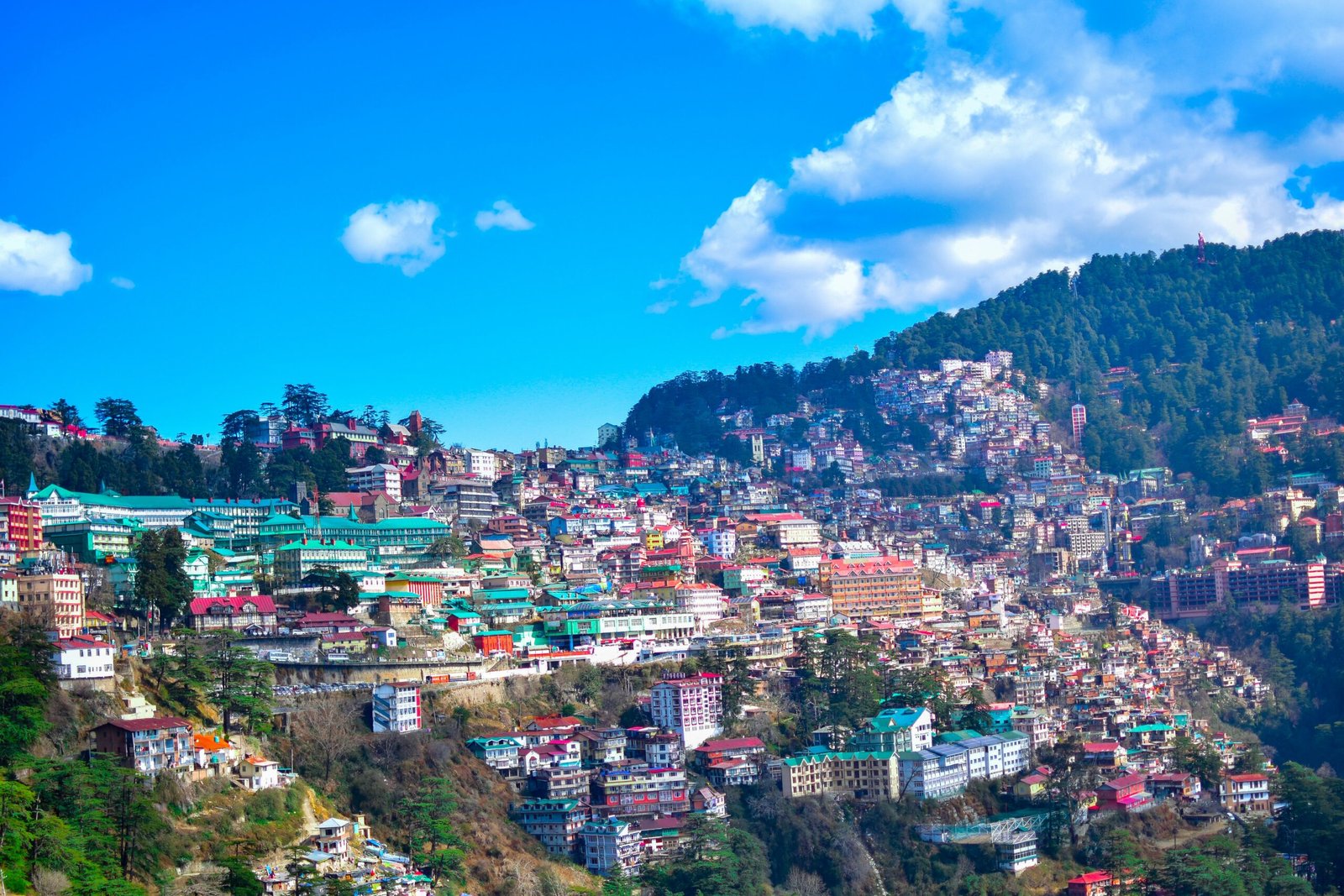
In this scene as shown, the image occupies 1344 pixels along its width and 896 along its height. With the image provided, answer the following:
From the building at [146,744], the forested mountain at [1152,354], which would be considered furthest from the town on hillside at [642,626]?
the forested mountain at [1152,354]

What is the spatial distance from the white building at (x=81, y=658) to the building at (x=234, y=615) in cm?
771

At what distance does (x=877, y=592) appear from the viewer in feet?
225

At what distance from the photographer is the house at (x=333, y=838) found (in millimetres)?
36531

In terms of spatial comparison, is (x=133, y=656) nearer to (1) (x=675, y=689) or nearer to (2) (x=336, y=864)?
(2) (x=336, y=864)

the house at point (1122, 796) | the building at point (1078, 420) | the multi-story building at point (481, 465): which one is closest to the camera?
the house at point (1122, 796)

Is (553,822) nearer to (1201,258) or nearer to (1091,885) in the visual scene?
(1091,885)

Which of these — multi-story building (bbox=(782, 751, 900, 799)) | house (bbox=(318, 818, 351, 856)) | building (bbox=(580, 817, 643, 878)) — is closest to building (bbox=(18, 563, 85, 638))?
house (bbox=(318, 818, 351, 856))

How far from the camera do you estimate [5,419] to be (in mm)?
63531

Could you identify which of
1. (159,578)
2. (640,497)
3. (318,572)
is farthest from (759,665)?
(640,497)

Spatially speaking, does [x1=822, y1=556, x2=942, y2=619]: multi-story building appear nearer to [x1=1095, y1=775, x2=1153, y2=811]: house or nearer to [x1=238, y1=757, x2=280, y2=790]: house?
[x1=1095, y1=775, x2=1153, y2=811]: house

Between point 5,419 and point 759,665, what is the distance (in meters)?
30.2

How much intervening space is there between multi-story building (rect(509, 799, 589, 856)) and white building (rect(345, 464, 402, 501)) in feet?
93.3

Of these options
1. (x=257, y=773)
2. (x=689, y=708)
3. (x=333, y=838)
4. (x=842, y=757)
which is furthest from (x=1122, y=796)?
(x=257, y=773)

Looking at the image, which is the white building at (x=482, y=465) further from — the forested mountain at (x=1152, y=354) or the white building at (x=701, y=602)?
the forested mountain at (x=1152, y=354)
